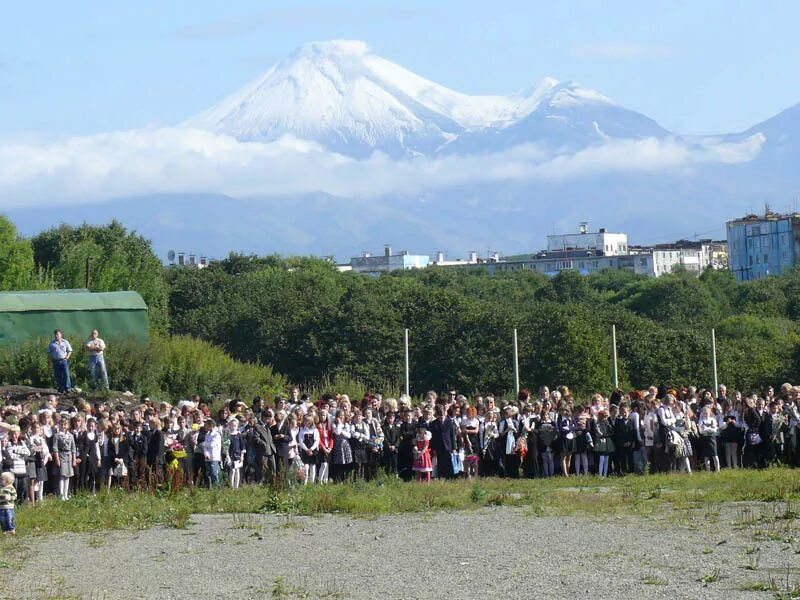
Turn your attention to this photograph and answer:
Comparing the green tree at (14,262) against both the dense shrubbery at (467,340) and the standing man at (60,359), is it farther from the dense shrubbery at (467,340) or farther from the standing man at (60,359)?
the standing man at (60,359)

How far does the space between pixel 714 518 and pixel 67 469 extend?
1040cm

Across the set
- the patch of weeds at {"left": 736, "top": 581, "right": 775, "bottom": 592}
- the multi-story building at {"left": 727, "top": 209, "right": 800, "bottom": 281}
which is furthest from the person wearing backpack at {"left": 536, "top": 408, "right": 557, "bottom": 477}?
the multi-story building at {"left": 727, "top": 209, "right": 800, "bottom": 281}

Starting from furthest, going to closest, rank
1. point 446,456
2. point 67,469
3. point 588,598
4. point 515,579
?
point 446,456, point 67,469, point 515,579, point 588,598

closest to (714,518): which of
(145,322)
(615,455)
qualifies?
(615,455)

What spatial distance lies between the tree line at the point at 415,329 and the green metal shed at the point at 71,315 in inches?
307

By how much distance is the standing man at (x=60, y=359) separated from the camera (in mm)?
30953

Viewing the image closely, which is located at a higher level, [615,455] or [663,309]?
[663,309]

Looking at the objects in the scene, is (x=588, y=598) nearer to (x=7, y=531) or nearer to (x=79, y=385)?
(x=7, y=531)

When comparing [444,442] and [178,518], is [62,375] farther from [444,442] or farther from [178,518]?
[178,518]

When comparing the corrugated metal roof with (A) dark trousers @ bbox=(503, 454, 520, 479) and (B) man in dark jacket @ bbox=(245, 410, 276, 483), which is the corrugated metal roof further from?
(A) dark trousers @ bbox=(503, 454, 520, 479)

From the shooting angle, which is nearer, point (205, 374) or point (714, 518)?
point (714, 518)

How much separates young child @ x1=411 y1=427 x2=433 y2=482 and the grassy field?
4.10 feet

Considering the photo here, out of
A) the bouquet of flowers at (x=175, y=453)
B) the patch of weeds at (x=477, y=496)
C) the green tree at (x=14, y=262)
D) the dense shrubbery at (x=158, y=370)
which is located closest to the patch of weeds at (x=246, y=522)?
the patch of weeds at (x=477, y=496)

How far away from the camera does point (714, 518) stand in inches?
687
